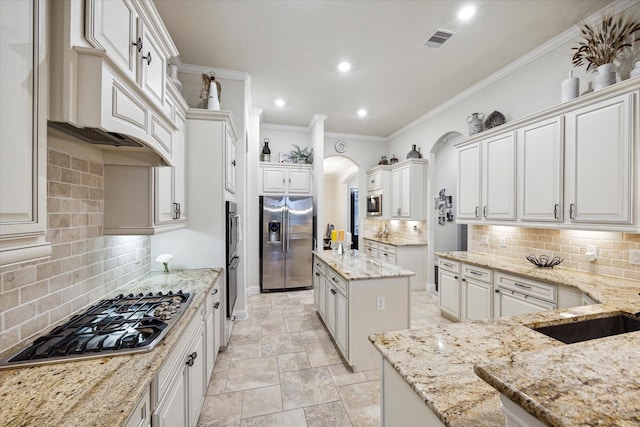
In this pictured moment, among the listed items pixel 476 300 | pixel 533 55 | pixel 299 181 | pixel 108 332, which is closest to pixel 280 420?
pixel 108 332

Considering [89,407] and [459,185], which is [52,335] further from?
[459,185]

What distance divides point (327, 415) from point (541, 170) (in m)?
2.85

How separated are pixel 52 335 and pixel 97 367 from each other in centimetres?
40

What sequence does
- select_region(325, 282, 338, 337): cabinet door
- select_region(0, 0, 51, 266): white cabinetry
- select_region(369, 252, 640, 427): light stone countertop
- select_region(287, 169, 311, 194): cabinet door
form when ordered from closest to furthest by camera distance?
select_region(369, 252, 640, 427): light stone countertop, select_region(0, 0, 51, 266): white cabinetry, select_region(325, 282, 338, 337): cabinet door, select_region(287, 169, 311, 194): cabinet door

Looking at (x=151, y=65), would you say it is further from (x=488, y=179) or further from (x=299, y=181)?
(x=299, y=181)

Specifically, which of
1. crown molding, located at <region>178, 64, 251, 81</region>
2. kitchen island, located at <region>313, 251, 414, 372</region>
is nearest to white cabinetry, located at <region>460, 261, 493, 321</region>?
kitchen island, located at <region>313, 251, 414, 372</region>

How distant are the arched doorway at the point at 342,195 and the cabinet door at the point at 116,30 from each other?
20.5ft

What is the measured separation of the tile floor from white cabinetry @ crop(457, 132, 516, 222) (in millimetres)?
1596

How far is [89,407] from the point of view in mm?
768

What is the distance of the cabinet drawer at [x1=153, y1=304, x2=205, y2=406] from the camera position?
1.02 meters

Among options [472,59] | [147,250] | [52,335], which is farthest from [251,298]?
[472,59]

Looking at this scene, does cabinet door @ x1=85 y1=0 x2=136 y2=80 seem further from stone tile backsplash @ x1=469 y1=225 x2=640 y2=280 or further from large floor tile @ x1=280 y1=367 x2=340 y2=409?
stone tile backsplash @ x1=469 y1=225 x2=640 y2=280

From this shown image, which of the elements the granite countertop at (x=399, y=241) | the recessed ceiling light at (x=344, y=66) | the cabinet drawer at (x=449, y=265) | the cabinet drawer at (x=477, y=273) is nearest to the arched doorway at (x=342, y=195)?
the granite countertop at (x=399, y=241)

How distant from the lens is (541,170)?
2447 mm
